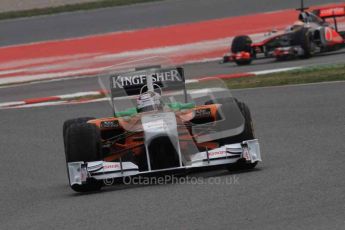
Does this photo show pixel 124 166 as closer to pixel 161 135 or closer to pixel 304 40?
pixel 161 135

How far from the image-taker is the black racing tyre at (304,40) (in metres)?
21.2

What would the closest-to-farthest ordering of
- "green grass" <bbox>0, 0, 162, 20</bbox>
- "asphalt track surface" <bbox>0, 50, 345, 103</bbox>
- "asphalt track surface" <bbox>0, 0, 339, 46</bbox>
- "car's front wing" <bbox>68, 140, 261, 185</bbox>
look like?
"car's front wing" <bbox>68, 140, 261, 185</bbox> → "asphalt track surface" <bbox>0, 50, 345, 103</bbox> → "asphalt track surface" <bbox>0, 0, 339, 46</bbox> → "green grass" <bbox>0, 0, 162, 20</bbox>

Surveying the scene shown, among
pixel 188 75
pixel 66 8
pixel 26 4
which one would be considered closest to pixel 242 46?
pixel 188 75

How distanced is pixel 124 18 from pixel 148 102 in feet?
64.2

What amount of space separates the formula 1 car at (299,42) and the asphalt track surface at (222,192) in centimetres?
789

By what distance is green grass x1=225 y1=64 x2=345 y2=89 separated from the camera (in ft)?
54.4

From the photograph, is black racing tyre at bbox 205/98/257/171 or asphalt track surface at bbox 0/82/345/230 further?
black racing tyre at bbox 205/98/257/171

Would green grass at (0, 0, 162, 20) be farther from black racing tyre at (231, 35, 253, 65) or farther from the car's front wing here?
the car's front wing

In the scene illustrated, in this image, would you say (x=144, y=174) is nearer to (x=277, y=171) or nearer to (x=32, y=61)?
(x=277, y=171)

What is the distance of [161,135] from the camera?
8.88 meters

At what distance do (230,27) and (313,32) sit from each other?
4.85m

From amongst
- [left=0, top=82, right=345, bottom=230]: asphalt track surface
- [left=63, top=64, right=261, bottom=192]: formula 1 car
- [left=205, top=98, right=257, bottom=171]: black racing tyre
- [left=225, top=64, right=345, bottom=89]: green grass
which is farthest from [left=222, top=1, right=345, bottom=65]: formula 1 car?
[left=205, top=98, right=257, bottom=171]: black racing tyre

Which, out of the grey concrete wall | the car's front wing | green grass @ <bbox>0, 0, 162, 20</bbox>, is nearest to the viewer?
the car's front wing

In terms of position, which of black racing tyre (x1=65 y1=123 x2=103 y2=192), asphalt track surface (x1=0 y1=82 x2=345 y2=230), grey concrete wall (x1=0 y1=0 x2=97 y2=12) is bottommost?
asphalt track surface (x1=0 y1=82 x2=345 y2=230)
